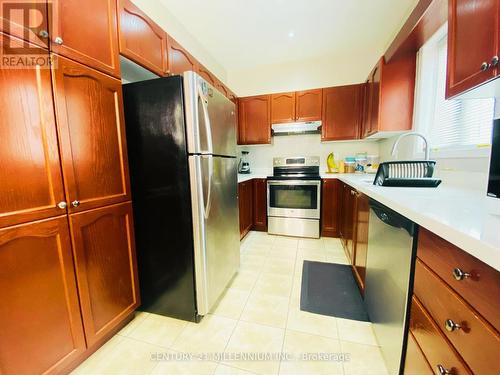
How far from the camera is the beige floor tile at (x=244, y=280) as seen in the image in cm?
181

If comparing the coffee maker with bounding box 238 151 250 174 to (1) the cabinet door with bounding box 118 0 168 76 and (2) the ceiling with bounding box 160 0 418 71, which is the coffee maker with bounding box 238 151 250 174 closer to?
(2) the ceiling with bounding box 160 0 418 71

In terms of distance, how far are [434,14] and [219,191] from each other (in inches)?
78.1

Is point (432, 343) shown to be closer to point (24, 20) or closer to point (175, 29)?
point (24, 20)

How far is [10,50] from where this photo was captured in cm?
80

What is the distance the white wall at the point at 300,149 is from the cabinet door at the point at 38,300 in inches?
115

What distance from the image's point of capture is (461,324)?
22.2 inches

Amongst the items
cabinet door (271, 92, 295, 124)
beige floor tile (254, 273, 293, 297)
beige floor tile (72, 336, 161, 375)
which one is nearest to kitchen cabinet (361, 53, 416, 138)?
cabinet door (271, 92, 295, 124)

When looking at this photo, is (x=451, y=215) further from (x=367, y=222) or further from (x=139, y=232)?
(x=139, y=232)

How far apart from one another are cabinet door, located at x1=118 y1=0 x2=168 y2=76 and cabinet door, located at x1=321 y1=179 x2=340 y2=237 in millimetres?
2290

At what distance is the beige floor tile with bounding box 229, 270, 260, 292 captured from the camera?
181 cm

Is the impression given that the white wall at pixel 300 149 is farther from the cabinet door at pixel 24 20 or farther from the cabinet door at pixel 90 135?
the cabinet door at pixel 24 20

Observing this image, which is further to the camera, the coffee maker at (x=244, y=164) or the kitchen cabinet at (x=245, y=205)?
the coffee maker at (x=244, y=164)

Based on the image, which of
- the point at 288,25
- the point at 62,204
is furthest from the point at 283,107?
the point at 62,204

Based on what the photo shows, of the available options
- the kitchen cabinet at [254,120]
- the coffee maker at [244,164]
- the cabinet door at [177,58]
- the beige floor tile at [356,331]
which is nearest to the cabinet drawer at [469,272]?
the beige floor tile at [356,331]
